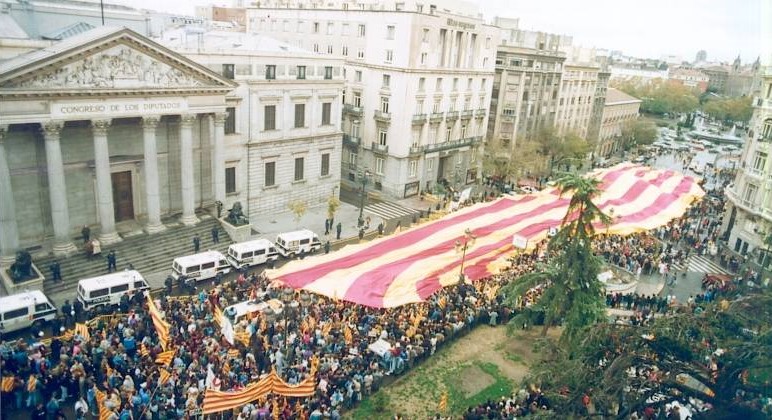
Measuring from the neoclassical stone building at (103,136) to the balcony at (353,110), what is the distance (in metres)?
21.6

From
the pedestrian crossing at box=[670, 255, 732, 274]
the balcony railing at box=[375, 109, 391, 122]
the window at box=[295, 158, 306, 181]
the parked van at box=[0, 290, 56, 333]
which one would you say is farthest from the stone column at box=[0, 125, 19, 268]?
the pedestrian crossing at box=[670, 255, 732, 274]

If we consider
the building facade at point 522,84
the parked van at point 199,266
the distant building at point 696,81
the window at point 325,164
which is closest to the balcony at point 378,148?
the window at point 325,164

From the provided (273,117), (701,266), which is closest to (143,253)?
(273,117)

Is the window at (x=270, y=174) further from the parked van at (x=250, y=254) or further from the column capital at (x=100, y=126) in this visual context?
the column capital at (x=100, y=126)

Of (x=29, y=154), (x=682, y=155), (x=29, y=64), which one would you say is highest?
(x=29, y=64)

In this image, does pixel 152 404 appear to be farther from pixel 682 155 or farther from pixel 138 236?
pixel 682 155

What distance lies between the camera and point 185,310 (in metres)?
28.6

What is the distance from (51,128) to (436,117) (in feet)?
126

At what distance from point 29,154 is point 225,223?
1373 centimetres

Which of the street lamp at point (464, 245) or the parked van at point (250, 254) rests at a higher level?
the street lamp at point (464, 245)

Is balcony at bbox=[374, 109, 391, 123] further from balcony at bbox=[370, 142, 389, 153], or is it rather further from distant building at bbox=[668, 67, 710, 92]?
distant building at bbox=[668, 67, 710, 92]

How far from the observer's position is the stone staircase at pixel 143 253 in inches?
1341

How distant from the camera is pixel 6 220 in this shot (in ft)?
107

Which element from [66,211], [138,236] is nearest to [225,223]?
[138,236]
